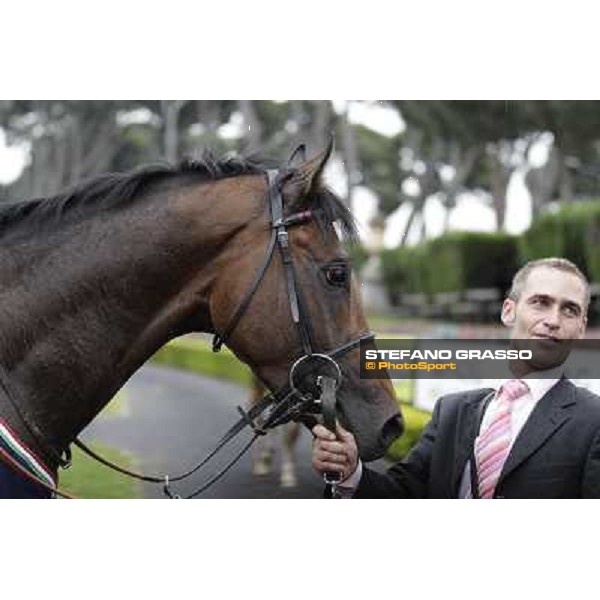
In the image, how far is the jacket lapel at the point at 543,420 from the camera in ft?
8.82

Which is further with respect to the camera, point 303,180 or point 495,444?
point 495,444

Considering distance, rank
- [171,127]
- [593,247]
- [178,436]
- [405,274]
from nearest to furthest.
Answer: [178,436], [171,127], [593,247], [405,274]

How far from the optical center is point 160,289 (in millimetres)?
2379

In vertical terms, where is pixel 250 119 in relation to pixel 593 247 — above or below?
above

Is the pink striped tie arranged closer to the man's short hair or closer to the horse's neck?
the man's short hair

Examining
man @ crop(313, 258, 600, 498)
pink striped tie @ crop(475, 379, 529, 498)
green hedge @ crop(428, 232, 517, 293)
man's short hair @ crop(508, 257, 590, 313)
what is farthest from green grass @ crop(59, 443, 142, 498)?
green hedge @ crop(428, 232, 517, 293)

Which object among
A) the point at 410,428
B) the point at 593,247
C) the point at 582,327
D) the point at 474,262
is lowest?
the point at 410,428

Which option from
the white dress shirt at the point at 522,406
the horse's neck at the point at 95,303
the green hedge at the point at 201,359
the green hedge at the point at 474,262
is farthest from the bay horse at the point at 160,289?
the green hedge at the point at 201,359

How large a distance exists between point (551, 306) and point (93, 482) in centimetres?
196

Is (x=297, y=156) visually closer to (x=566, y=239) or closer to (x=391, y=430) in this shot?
(x=391, y=430)

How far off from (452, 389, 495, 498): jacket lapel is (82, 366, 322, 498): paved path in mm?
863

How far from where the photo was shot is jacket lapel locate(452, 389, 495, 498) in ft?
9.27

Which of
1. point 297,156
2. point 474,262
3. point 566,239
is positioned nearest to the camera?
point 297,156

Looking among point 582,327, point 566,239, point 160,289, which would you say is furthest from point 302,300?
point 566,239
